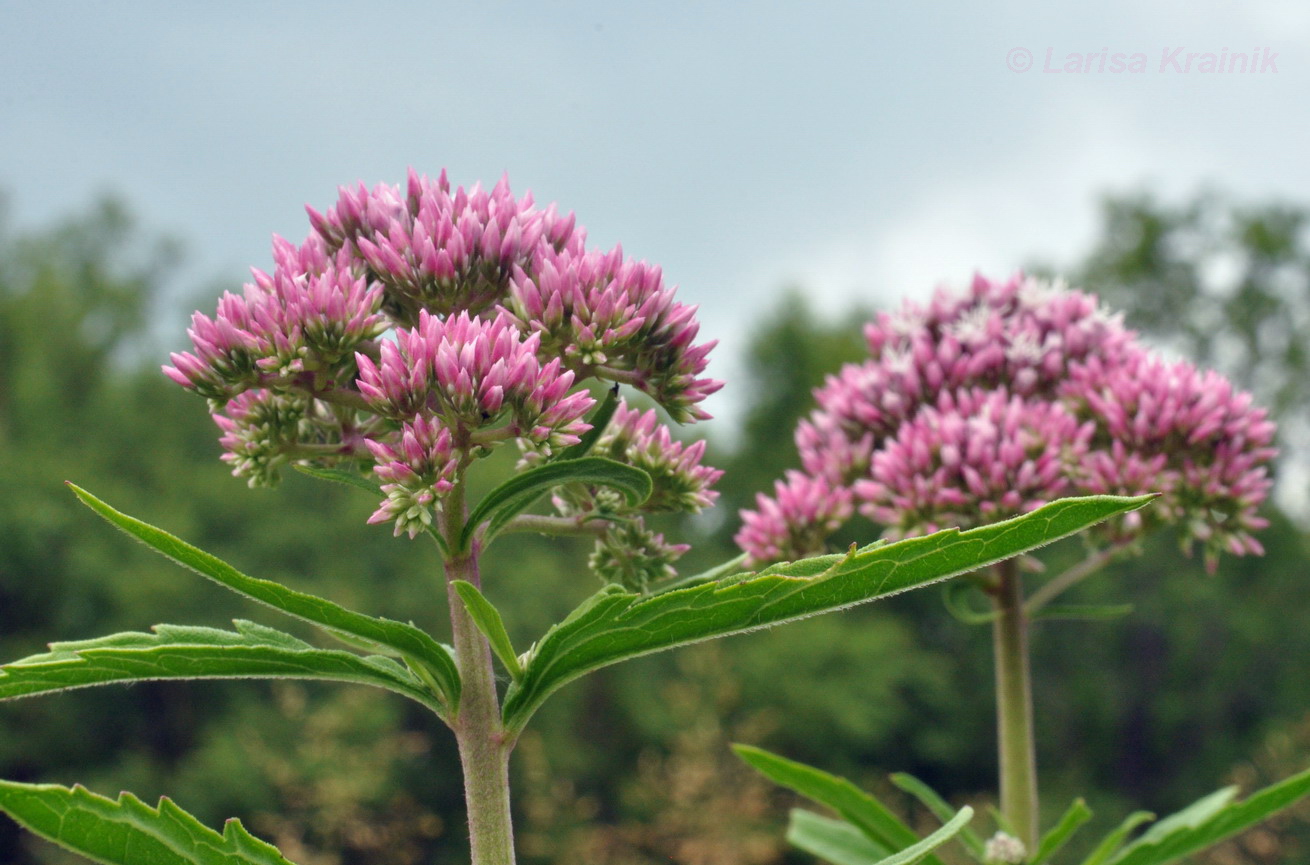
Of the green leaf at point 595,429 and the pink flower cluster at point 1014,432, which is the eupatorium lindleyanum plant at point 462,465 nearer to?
the green leaf at point 595,429

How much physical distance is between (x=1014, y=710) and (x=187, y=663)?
2.39 metres

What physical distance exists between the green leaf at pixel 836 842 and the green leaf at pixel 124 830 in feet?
6.19

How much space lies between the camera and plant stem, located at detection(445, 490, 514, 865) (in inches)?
70.3

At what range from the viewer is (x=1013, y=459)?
3.25 m

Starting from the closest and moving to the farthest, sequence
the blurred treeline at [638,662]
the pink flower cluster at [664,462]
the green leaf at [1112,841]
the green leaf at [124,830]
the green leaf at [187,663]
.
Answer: the green leaf at [124,830]
the green leaf at [187,663]
the pink flower cluster at [664,462]
the green leaf at [1112,841]
the blurred treeline at [638,662]

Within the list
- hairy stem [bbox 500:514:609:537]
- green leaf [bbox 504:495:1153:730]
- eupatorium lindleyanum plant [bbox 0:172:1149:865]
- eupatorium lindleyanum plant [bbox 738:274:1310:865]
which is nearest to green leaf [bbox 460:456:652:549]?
eupatorium lindleyanum plant [bbox 0:172:1149:865]

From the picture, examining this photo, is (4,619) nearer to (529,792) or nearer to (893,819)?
(529,792)

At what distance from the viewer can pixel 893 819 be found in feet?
9.77

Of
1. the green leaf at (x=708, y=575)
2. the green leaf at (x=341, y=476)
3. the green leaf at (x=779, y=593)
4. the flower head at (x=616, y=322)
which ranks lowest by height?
the green leaf at (x=779, y=593)

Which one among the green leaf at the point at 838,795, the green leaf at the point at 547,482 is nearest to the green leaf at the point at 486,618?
the green leaf at the point at 547,482

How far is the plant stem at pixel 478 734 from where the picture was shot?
1.79m

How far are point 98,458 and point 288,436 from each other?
3532cm

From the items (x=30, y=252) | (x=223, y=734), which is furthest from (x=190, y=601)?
(x=30, y=252)

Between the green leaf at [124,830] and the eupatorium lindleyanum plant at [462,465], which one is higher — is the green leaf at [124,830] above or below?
below
